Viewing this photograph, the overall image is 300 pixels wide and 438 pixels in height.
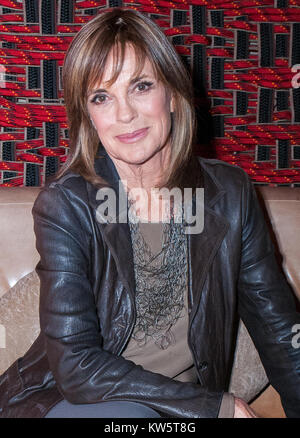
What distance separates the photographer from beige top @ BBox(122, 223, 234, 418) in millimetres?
1399

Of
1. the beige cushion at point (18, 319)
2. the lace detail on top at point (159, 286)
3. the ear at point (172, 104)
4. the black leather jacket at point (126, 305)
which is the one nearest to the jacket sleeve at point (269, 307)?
the black leather jacket at point (126, 305)

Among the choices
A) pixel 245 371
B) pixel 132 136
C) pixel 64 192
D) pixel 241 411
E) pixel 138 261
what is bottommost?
pixel 245 371

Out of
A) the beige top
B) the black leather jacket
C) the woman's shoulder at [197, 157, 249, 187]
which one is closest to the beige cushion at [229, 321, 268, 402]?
the black leather jacket

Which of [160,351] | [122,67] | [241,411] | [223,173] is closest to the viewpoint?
[241,411]

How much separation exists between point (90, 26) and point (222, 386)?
3.25 ft

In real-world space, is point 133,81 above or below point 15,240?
above

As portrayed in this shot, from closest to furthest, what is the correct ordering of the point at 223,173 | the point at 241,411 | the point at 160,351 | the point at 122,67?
the point at 241,411, the point at 122,67, the point at 160,351, the point at 223,173

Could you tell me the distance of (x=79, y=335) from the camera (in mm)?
1229

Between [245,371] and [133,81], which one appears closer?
[133,81]

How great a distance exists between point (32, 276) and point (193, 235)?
1.82 ft

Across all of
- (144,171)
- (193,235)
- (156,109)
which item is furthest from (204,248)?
(156,109)

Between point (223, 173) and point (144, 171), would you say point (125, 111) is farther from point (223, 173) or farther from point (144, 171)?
point (223, 173)

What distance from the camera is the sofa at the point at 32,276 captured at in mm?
1666

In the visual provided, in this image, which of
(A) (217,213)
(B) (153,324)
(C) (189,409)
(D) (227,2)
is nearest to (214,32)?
(D) (227,2)
